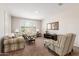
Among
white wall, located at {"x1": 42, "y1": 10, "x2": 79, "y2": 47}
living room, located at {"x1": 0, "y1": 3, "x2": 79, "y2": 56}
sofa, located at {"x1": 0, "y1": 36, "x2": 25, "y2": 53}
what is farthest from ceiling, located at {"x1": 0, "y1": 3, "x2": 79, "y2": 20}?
sofa, located at {"x1": 0, "y1": 36, "x2": 25, "y2": 53}

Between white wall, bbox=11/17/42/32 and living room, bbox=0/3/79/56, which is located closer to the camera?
living room, bbox=0/3/79/56

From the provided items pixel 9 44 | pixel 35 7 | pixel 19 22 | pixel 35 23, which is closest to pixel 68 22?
pixel 35 7

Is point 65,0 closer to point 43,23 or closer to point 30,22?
point 30,22

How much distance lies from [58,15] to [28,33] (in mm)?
2422

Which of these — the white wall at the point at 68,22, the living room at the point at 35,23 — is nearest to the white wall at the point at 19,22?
the living room at the point at 35,23

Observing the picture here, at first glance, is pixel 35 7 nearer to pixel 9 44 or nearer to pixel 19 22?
pixel 19 22

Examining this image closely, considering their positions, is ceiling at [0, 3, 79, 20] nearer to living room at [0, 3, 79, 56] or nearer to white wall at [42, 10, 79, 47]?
living room at [0, 3, 79, 56]

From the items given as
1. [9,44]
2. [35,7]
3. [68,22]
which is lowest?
[9,44]

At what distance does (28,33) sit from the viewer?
5.33m

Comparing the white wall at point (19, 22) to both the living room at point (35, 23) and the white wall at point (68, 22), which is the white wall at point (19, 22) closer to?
the living room at point (35, 23)

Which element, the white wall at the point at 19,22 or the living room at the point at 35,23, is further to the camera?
the white wall at the point at 19,22

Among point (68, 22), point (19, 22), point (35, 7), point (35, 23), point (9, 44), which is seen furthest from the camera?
point (35, 23)

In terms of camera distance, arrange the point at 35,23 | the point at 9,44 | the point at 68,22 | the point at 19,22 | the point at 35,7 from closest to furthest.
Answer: the point at 9,44
the point at 35,7
the point at 68,22
the point at 19,22
the point at 35,23

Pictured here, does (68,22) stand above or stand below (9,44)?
above
